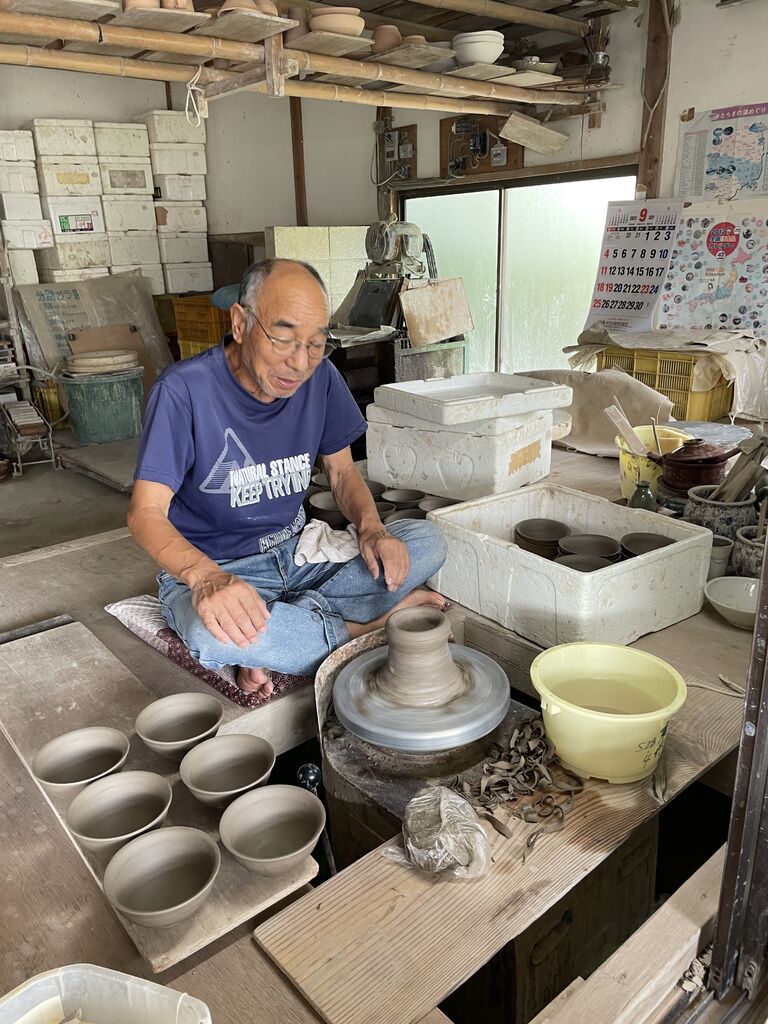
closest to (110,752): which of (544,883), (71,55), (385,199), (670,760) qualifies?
(544,883)

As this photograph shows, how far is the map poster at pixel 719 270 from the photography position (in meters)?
4.63

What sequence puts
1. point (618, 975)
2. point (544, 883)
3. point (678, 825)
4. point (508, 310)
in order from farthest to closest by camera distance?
point (508, 310)
point (678, 825)
point (544, 883)
point (618, 975)

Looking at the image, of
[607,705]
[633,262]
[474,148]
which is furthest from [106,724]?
[474,148]

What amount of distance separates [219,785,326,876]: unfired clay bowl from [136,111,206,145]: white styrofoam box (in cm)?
784

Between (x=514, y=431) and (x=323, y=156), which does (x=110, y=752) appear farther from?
(x=323, y=156)

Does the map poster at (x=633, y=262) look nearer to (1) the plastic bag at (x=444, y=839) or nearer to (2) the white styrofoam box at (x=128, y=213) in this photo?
(1) the plastic bag at (x=444, y=839)

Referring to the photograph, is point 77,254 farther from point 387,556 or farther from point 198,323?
point 387,556

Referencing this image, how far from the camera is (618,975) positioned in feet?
4.31

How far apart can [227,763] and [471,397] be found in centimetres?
196

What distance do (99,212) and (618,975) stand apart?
7.99 meters

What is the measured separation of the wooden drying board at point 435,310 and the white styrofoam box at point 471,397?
2147 mm

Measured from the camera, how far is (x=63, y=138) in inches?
284

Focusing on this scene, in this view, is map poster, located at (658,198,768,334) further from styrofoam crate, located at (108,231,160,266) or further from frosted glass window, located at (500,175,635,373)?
styrofoam crate, located at (108,231,160,266)

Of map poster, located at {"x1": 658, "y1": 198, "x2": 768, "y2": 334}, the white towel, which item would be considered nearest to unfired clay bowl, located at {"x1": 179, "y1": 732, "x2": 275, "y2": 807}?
the white towel
